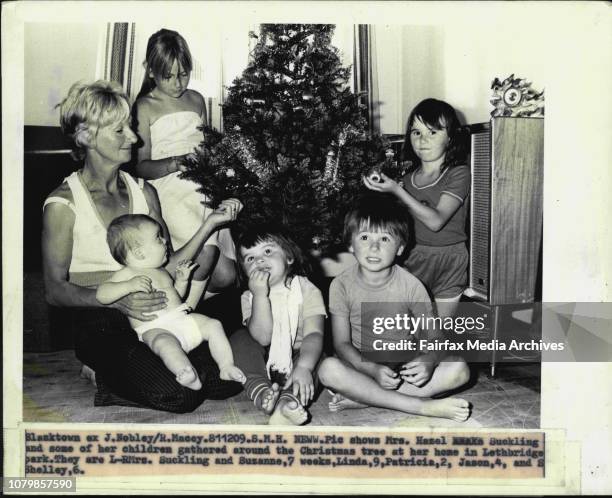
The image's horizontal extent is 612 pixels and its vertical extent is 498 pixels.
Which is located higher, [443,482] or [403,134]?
[403,134]

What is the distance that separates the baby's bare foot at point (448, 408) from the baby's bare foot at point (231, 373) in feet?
2.41

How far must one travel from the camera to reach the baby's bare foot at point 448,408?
283 centimetres

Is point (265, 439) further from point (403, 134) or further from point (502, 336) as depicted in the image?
point (403, 134)

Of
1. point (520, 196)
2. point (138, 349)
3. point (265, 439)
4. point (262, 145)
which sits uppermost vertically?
point (262, 145)

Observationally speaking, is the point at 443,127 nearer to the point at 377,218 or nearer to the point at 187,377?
the point at 377,218

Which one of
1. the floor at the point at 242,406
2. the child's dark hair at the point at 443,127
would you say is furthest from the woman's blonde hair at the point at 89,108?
the child's dark hair at the point at 443,127

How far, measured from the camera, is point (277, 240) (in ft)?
9.42

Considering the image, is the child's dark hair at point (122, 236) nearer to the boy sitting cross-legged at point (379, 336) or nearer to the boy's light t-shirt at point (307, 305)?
the boy's light t-shirt at point (307, 305)

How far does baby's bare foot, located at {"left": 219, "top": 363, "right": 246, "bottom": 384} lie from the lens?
9.37ft

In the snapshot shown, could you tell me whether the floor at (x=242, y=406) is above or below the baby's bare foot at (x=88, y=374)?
below

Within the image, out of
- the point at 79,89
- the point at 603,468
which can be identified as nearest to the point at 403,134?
the point at 79,89

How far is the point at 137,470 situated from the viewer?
2.84 metres

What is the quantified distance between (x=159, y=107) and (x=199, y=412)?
1264mm
